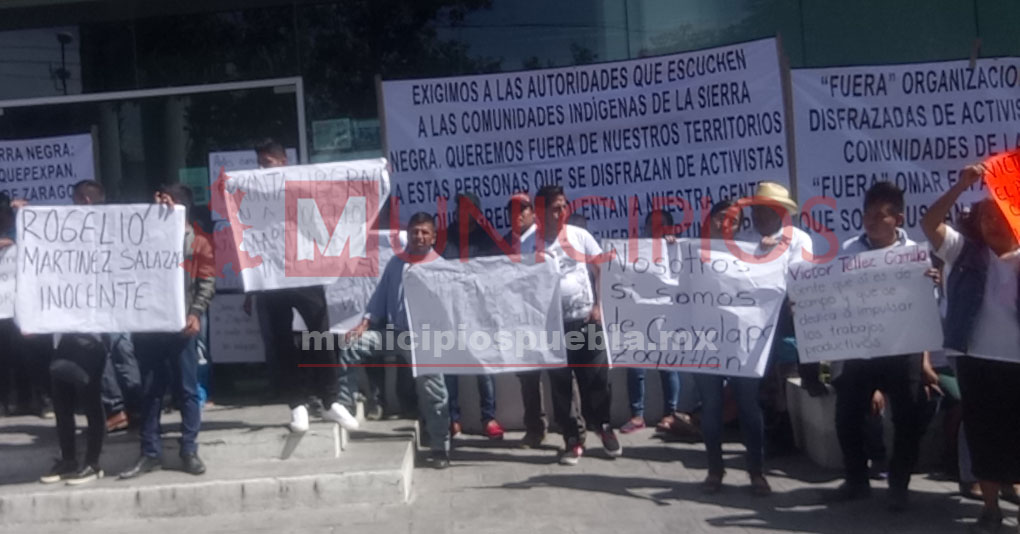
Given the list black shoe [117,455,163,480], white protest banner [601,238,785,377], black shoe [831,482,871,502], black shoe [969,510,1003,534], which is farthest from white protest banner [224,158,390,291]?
black shoe [969,510,1003,534]

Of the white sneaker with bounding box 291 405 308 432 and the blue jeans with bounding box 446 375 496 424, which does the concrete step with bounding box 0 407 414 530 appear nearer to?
the white sneaker with bounding box 291 405 308 432

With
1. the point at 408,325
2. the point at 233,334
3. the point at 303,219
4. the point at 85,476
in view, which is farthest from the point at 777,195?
the point at 85,476

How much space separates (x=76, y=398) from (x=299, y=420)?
1.42m

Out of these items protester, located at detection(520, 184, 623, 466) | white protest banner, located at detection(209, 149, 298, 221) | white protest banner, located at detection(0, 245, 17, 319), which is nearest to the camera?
white protest banner, located at detection(0, 245, 17, 319)

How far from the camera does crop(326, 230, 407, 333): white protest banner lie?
7805mm

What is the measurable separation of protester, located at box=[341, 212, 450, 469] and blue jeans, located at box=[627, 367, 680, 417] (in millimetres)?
1568

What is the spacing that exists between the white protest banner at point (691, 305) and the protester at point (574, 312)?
1.15ft

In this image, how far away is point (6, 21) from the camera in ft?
32.2

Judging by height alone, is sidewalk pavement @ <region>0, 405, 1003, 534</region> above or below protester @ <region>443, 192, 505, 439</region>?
below

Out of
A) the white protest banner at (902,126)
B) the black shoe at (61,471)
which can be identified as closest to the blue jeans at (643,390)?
the white protest banner at (902,126)

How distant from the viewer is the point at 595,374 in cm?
769

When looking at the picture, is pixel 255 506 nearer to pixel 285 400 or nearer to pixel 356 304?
pixel 285 400

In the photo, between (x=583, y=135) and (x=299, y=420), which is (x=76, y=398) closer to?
(x=299, y=420)

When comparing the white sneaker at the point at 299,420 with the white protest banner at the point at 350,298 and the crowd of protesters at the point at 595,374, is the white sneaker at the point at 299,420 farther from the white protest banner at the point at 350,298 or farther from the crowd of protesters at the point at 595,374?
the white protest banner at the point at 350,298
